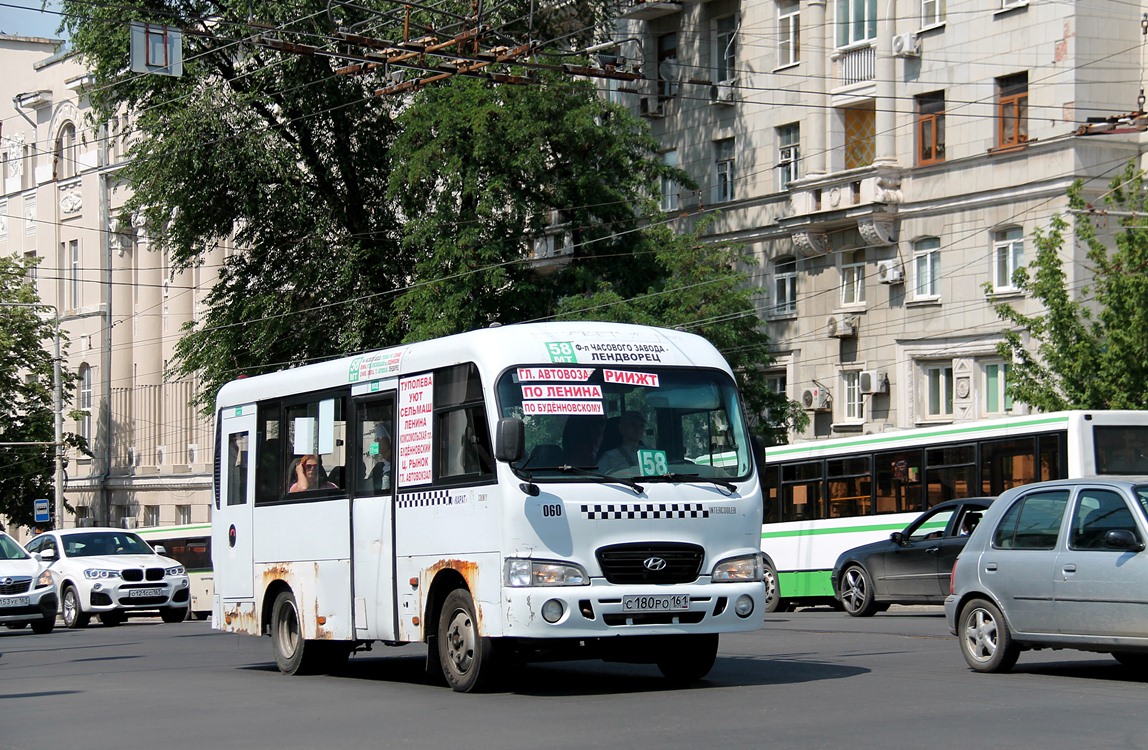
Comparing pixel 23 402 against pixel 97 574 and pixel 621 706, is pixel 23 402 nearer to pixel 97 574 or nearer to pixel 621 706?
pixel 97 574

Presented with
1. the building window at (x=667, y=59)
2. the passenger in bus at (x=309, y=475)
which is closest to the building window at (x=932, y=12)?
the building window at (x=667, y=59)

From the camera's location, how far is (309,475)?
16109mm

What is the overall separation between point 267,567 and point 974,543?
22.3ft

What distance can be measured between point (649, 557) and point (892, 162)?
2876 centimetres

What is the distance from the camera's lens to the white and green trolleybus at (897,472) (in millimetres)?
23594

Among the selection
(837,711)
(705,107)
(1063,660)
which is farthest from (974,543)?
(705,107)

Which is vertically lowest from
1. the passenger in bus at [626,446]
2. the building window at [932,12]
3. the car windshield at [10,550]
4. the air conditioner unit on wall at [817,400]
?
the car windshield at [10,550]

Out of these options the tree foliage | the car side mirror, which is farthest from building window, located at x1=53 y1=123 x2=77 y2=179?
the car side mirror

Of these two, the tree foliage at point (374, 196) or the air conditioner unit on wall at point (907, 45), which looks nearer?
the tree foliage at point (374, 196)

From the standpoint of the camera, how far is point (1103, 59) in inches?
1431

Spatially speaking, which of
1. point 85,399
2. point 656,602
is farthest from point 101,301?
point 656,602

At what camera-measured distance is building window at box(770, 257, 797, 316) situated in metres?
43.5

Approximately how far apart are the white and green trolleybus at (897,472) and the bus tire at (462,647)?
12.4 m

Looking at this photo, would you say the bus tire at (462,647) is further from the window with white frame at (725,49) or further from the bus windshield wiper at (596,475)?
the window with white frame at (725,49)
